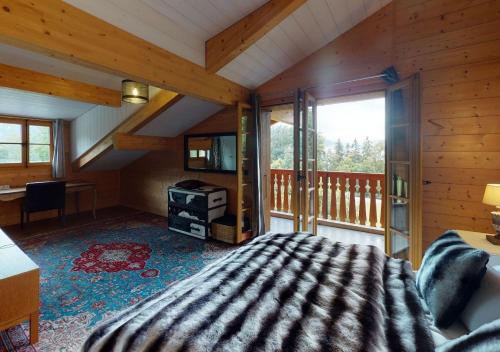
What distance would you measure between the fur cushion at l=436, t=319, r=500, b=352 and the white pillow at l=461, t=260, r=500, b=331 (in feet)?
0.87

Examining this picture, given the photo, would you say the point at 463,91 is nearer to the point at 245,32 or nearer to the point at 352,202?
the point at 245,32

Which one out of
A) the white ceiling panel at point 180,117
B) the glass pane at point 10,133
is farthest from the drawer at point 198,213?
the glass pane at point 10,133

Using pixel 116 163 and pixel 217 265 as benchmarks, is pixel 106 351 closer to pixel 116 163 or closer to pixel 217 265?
pixel 217 265

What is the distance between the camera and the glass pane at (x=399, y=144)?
265 cm

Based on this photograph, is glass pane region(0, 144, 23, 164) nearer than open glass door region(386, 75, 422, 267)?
No

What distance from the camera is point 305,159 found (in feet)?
10.3

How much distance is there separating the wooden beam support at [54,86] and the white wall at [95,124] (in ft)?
0.76

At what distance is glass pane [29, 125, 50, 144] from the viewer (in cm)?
468

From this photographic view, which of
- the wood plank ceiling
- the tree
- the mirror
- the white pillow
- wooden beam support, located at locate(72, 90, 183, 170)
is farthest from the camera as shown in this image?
the tree

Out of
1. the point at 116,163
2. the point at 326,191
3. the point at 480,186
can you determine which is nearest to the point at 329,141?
the point at 326,191

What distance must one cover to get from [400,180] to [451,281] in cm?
178

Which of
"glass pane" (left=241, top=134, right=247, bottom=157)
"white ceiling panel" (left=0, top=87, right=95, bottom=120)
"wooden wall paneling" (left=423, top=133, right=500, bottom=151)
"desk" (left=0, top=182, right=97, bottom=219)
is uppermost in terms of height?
"white ceiling panel" (left=0, top=87, right=95, bottom=120)

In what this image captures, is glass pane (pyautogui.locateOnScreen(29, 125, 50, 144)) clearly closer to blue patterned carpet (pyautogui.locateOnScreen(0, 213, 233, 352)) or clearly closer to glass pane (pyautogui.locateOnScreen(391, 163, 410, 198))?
blue patterned carpet (pyautogui.locateOnScreen(0, 213, 233, 352))

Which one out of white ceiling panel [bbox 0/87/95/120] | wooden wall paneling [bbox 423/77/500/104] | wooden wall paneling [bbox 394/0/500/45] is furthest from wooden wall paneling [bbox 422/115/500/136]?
white ceiling panel [bbox 0/87/95/120]
